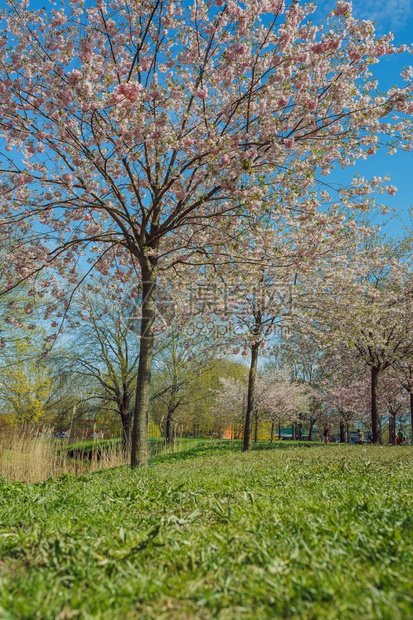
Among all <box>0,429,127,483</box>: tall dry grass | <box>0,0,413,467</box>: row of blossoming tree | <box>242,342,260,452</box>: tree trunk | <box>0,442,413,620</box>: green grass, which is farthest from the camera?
<box>242,342,260,452</box>: tree trunk

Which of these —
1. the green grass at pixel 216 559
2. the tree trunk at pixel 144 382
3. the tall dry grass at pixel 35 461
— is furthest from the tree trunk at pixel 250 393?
the green grass at pixel 216 559

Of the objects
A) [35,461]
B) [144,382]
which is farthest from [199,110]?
[35,461]

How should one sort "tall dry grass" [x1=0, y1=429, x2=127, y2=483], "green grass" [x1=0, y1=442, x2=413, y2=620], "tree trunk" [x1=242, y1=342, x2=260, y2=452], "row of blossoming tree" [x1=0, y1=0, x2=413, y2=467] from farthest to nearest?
"tree trunk" [x1=242, y1=342, x2=260, y2=452] < "tall dry grass" [x1=0, y1=429, x2=127, y2=483] < "row of blossoming tree" [x1=0, y1=0, x2=413, y2=467] < "green grass" [x1=0, y1=442, x2=413, y2=620]

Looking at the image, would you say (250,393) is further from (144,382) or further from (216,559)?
(216,559)

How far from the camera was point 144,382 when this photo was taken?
822 cm

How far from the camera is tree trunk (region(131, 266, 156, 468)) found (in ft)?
26.2

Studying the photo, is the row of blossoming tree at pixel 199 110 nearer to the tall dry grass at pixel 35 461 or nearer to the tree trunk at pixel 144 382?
the tree trunk at pixel 144 382

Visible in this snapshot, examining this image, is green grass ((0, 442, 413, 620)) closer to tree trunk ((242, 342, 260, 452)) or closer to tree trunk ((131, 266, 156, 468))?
tree trunk ((131, 266, 156, 468))

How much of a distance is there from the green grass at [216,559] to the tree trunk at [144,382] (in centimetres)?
441

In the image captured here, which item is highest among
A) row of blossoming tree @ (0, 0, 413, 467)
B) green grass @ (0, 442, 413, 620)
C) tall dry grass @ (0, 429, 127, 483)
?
row of blossoming tree @ (0, 0, 413, 467)

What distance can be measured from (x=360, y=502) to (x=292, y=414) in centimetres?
2809

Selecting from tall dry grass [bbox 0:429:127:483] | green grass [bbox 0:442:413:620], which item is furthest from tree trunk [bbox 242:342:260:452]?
green grass [bbox 0:442:413:620]

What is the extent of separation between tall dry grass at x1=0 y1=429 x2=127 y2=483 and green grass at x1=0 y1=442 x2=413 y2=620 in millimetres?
6803

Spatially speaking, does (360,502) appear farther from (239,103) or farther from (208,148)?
(239,103)
